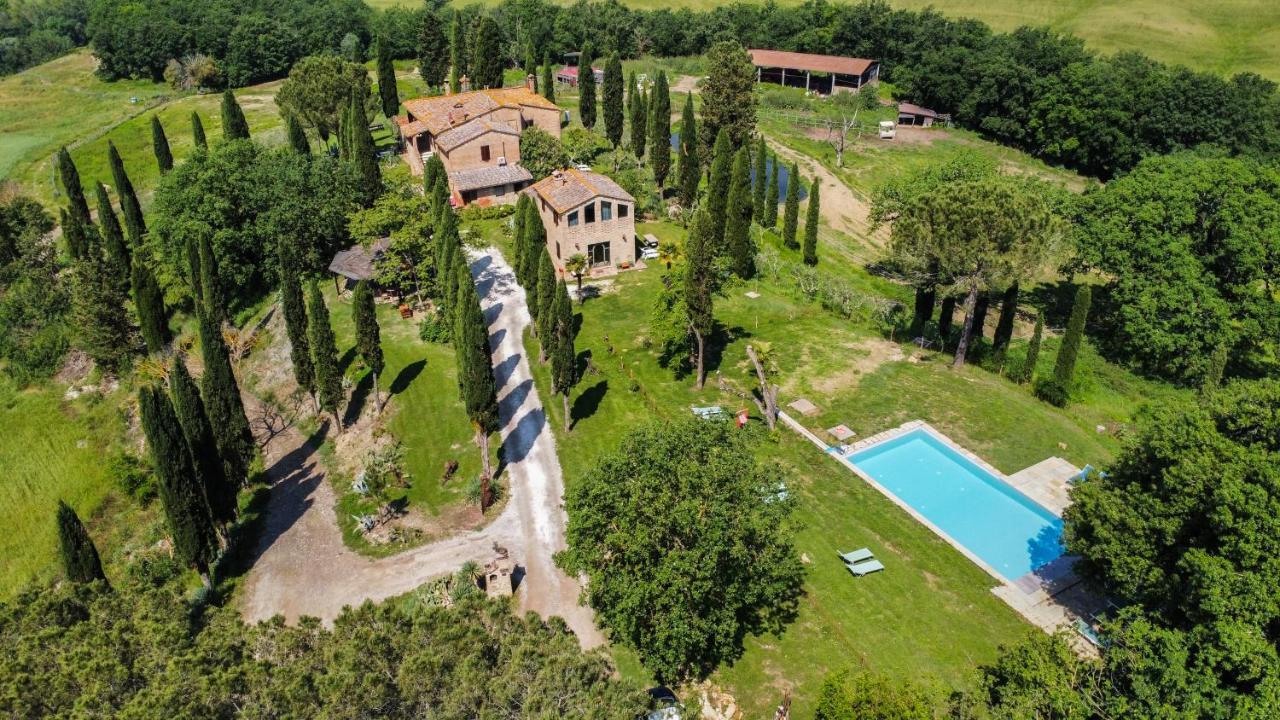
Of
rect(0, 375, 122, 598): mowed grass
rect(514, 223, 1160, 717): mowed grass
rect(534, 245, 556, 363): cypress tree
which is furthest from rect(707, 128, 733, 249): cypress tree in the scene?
rect(0, 375, 122, 598): mowed grass

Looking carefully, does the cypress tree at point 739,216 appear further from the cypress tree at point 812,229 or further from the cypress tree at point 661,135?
the cypress tree at point 661,135

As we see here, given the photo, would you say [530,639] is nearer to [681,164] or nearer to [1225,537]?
[1225,537]

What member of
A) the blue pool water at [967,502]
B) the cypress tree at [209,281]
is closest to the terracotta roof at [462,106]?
the cypress tree at [209,281]

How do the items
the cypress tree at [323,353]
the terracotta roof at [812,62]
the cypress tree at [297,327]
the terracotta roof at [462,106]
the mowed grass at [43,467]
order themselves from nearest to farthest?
the mowed grass at [43,467] < the cypress tree at [323,353] < the cypress tree at [297,327] < the terracotta roof at [462,106] < the terracotta roof at [812,62]

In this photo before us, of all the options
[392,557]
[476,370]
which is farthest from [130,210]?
[392,557]

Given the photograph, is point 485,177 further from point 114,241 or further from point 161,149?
point 161,149

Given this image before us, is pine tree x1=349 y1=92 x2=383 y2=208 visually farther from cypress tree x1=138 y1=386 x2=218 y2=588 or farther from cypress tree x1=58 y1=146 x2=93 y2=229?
cypress tree x1=138 y1=386 x2=218 y2=588
